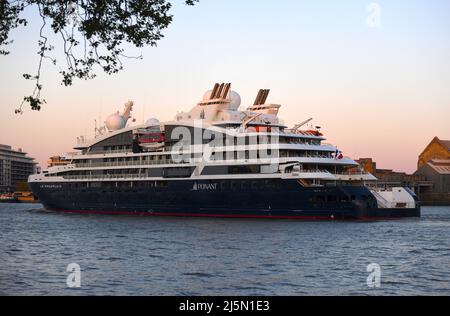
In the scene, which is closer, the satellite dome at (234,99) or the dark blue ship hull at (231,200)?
the dark blue ship hull at (231,200)

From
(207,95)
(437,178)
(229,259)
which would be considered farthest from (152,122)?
(437,178)

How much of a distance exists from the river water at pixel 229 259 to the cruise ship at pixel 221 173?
265 inches

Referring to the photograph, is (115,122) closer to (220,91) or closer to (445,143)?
(220,91)

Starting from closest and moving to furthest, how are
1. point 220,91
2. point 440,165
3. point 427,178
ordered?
point 220,91
point 427,178
point 440,165

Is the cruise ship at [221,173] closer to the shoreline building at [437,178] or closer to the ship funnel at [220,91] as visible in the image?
the ship funnel at [220,91]

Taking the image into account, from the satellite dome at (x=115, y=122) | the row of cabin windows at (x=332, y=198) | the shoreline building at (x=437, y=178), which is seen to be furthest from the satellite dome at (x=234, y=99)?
the shoreline building at (x=437, y=178)

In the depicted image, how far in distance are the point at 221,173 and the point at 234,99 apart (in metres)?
12.7

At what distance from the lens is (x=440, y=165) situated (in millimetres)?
134250

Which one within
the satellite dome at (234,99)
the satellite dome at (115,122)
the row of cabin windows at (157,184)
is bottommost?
the row of cabin windows at (157,184)

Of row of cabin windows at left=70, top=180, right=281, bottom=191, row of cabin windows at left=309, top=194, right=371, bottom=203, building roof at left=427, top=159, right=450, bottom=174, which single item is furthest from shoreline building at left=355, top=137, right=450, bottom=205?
row of cabin windows at left=309, top=194, right=371, bottom=203

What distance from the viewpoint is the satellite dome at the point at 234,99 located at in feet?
227

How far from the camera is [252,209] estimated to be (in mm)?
57000

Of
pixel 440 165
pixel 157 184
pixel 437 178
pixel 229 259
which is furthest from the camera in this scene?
pixel 440 165

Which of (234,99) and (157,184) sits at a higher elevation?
(234,99)
